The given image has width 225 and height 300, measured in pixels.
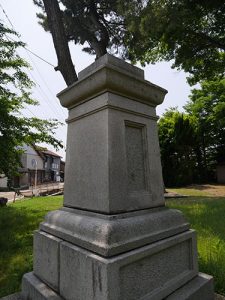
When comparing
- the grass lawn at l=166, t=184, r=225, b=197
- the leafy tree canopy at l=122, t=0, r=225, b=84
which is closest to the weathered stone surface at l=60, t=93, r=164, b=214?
the leafy tree canopy at l=122, t=0, r=225, b=84

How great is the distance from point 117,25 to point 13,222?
8.70m

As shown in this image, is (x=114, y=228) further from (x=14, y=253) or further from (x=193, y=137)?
(x=193, y=137)

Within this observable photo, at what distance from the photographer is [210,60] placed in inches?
446

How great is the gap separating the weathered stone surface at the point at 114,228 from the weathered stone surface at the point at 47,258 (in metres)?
0.07

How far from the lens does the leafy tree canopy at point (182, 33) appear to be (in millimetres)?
8383

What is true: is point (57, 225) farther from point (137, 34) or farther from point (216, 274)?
point (137, 34)

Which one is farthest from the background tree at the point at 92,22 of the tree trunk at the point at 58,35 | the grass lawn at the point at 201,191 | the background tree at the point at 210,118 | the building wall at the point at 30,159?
the building wall at the point at 30,159

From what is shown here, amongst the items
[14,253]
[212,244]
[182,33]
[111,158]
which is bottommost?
[14,253]

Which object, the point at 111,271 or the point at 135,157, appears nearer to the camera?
the point at 111,271

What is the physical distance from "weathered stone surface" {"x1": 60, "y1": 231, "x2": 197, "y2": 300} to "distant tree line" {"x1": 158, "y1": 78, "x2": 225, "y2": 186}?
20984mm

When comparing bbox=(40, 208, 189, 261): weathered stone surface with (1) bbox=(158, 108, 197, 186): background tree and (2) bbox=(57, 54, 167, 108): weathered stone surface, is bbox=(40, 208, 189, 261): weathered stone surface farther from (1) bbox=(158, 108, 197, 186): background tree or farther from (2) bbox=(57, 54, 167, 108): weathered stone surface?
(1) bbox=(158, 108, 197, 186): background tree

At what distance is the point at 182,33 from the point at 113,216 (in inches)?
397

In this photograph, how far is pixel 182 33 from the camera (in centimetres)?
983

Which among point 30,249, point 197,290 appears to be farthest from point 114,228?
point 30,249
